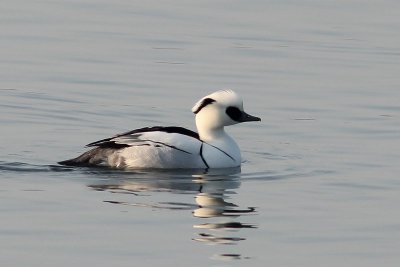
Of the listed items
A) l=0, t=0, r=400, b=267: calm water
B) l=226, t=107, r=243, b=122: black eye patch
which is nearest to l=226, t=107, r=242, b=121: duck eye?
l=226, t=107, r=243, b=122: black eye patch

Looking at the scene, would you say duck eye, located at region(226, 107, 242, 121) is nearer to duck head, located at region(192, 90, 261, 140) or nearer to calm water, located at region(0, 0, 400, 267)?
duck head, located at region(192, 90, 261, 140)

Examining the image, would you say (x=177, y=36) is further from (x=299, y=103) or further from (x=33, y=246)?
(x=33, y=246)

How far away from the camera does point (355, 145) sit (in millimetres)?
19719

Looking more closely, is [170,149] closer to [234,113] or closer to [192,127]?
[234,113]

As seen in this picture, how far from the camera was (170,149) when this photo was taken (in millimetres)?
18297

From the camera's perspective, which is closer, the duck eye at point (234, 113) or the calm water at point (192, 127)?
the calm water at point (192, 127)

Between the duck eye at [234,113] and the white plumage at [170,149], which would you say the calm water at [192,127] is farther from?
the duck eye at [234,113]

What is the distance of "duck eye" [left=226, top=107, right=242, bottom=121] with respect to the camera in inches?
746

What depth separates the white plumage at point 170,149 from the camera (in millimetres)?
18281

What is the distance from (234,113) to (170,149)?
3.74ft

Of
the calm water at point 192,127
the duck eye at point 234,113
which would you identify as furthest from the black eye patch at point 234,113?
the calm water at point 192,127

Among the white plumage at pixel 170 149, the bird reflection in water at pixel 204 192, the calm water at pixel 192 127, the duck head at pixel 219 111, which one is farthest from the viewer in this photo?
the duck head at pixel 219 111

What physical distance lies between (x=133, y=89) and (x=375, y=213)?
8.43 m

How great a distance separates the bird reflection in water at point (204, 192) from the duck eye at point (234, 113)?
708mm
